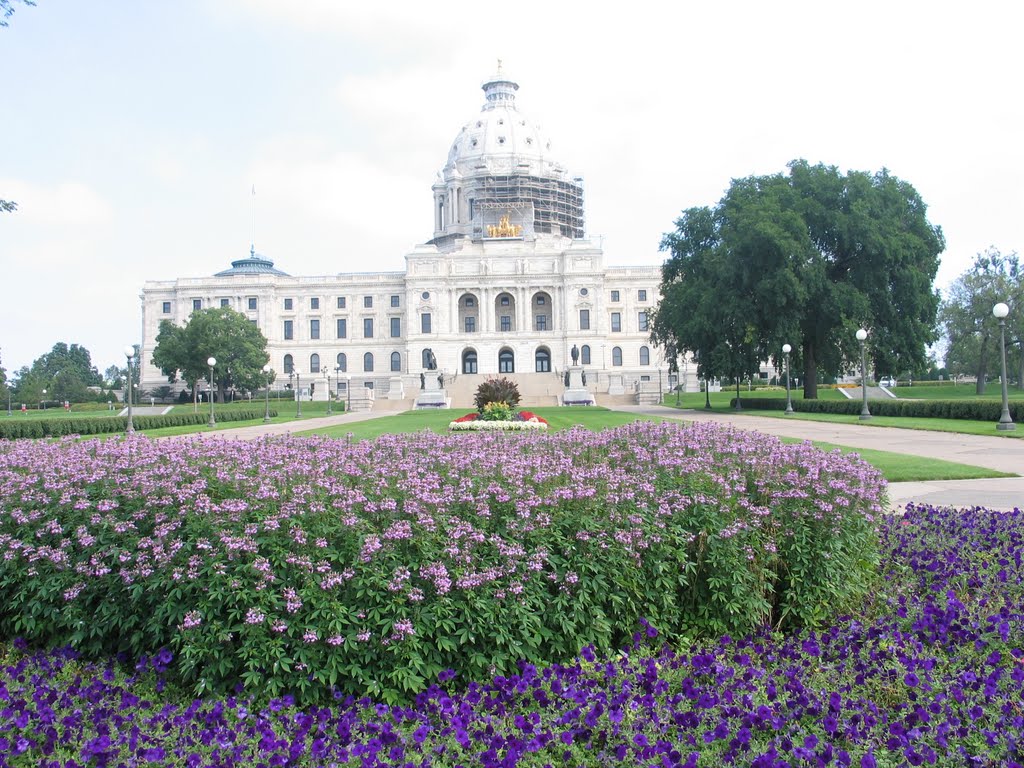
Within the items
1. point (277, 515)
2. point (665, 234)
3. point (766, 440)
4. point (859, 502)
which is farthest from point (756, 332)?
point (277, 515)

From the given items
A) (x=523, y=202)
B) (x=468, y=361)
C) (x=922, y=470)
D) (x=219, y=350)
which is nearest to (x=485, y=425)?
(x=922, y=470)

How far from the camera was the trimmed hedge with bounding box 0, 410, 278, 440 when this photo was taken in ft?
93.0

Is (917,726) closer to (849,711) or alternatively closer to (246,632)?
(849,711)

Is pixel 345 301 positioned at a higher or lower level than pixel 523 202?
lower

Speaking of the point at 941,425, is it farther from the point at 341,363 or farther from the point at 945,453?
the point at 341,363

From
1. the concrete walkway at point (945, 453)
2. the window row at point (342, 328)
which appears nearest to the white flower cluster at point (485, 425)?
the concrete walkway at point (945, 453)

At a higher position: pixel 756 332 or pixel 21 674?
pixel 756 332

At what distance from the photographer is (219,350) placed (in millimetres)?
72438

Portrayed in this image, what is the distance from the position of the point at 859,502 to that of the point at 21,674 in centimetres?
657

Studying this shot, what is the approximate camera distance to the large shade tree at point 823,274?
130 ft

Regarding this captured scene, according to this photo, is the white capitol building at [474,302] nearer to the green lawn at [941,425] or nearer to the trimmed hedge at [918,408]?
the trimmed hedge at [918,408]

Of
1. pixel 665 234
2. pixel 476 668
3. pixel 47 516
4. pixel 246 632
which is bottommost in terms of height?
pixel 476 668

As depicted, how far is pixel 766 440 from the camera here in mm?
9914

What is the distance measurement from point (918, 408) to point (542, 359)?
200ft
